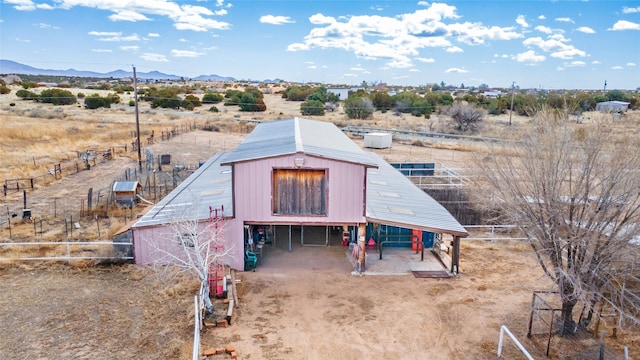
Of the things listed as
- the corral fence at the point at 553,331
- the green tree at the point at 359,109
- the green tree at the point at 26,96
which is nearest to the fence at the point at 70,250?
the corral fence at the point at 553,331

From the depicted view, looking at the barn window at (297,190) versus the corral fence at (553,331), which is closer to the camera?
the corral fence at (553,331)

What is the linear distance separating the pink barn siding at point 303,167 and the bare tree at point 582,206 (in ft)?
16.3

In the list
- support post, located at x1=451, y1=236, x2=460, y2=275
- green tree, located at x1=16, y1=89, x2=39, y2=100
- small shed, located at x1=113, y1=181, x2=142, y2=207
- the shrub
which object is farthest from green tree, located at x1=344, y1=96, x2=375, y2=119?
support post, located at x1=451, y1=236, x2=460, y2=275

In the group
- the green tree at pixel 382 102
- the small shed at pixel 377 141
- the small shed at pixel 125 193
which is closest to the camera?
the small shed at pixel 125 193

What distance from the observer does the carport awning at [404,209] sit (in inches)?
642

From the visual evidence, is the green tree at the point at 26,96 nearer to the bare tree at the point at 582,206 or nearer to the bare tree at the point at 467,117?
the bare tree at the point at 467,117

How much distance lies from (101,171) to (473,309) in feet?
85.9

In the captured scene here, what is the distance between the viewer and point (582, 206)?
38.5ft

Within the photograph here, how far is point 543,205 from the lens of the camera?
12.2 meters

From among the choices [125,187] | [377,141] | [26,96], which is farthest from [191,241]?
[26,96]

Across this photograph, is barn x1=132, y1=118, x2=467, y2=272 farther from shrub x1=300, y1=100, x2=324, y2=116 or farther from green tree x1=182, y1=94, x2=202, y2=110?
green tree x1=182, y1=94, x2=202, y2=110

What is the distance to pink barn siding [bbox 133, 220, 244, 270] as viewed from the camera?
52.9 ft

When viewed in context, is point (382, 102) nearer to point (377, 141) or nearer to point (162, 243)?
point (377, 141)

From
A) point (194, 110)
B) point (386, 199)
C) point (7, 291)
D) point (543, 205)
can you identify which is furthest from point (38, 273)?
point (194, 110)
